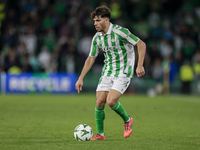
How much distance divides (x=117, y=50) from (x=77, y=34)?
12556mm

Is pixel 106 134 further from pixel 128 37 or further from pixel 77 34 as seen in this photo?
pixel 77 34

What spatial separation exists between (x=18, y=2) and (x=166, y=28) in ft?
23.7

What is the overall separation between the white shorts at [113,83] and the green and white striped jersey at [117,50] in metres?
0.06

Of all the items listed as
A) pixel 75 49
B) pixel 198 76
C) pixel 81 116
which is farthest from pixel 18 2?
pixel 81 116

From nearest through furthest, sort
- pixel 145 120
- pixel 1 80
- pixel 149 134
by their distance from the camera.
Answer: pixel 149 134
pixel 145 120
pixel 1 80

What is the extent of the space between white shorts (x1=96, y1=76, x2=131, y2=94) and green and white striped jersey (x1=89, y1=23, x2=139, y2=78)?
0.06 meters

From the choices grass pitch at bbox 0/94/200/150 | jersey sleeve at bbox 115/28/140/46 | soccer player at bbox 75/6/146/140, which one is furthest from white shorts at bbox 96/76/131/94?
grass pitch at bbox 0/94/200/150

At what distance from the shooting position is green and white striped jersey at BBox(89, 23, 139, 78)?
586 cm

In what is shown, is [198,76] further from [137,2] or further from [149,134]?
[149,134]

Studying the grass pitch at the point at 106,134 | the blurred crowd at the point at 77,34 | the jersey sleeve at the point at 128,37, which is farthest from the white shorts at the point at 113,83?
the blurred crowd at the point at 77,34

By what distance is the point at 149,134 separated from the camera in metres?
6.38

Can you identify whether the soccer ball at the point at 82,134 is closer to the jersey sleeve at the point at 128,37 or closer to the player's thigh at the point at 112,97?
the player's thigh at the point at 112,97

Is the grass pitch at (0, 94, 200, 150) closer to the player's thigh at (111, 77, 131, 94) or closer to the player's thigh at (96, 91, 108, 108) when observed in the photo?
the player's thigh at (96, 91, 108, 108)

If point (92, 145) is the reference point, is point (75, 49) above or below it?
above
